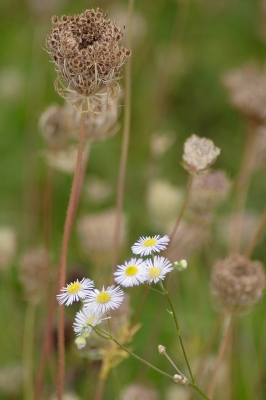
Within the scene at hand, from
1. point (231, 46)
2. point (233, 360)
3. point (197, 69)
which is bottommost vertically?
point (233, 360)

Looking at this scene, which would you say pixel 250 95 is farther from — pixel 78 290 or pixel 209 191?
pixel 78 290

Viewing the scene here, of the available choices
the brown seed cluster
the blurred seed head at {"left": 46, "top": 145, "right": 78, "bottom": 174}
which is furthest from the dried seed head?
the blurred seed head at {"left": 46, "top": 145, "right": 78, "bottom": 174}

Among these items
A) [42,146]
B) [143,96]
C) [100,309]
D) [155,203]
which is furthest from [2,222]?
[100,309]

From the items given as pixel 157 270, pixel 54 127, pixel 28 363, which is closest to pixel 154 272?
pixel 157 270

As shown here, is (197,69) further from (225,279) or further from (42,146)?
(225,279)

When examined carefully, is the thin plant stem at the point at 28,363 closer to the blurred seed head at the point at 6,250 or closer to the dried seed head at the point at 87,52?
the blurred seed head at the point at 6,250

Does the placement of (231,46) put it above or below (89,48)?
above

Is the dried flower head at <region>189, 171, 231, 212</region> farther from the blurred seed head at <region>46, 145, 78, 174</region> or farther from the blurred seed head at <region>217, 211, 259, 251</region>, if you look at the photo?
the blurred seed head at <region>217, 211, 259, 251</region>
